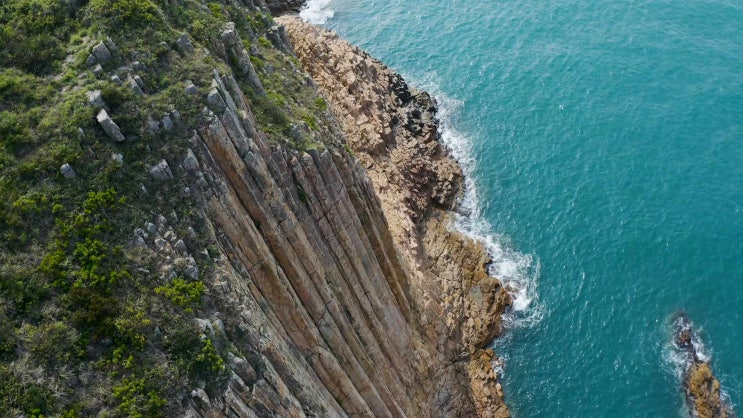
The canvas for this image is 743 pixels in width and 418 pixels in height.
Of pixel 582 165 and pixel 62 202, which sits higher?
pixel 62 202

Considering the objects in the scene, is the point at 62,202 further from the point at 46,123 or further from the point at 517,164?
the point at 517,164

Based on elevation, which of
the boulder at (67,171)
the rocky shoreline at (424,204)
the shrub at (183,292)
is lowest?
the rocky shoreline at (424,204)

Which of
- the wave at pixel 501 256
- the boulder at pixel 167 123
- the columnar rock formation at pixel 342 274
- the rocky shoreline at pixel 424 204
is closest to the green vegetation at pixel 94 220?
the boulder at pixel 167 123

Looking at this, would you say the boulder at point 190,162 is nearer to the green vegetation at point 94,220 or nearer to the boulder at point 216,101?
the green vegetation at point 94,220

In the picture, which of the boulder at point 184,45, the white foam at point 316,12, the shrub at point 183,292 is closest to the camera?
the shrub at point 183,292

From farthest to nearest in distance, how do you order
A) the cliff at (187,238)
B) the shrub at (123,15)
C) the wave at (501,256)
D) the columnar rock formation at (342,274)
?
the wave at (501,256)
the shrub at (123,15)
the columnar rock formation at (342,274)
the cliff at (187,238)

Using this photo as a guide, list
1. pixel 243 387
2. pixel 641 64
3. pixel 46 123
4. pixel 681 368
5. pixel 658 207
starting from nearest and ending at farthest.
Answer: pixel 243 387 < pixel 46 123 < pixel 681 368 < pixel 658 207 < pixel 641 64

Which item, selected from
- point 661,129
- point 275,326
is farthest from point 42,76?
point 661,129

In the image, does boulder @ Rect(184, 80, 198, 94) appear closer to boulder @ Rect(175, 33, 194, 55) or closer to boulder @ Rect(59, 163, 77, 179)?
boulder @ Rect(175, 33, 194, 55)
